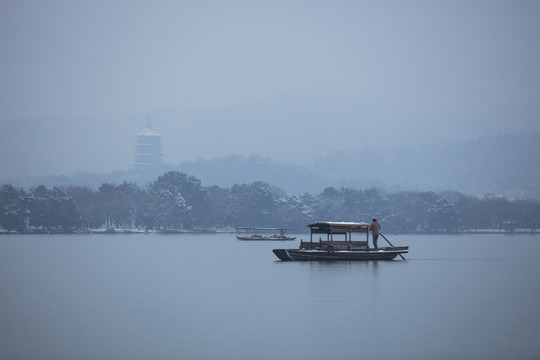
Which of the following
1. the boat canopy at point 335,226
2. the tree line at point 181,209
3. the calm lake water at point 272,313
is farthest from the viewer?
the tree line at point 181,209

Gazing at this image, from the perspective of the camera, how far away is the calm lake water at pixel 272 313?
30219mm

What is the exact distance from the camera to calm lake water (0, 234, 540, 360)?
30.2 metres

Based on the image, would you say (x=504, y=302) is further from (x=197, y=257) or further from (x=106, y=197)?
(x=106, y=197)

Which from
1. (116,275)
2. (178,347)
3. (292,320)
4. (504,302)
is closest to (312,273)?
(116,275)

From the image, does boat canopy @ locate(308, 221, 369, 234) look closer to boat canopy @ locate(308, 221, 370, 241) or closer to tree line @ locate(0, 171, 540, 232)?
boat canopy @ locate(308, 221, 370, 241)

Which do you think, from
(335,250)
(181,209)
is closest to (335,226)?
(335,250)

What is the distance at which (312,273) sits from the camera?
2360 inches

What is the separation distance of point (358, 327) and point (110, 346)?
9.78 meters

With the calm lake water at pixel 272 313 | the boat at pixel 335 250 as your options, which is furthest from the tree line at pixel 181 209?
the calm lake water at pixel 272 313

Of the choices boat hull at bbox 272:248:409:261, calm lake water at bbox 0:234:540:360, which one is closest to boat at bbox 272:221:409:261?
boat hull at bbox 272:248:409:261

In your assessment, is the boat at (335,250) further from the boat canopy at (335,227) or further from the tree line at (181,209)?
the tree line at (181,209)

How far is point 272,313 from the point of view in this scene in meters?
39.2

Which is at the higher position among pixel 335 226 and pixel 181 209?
pixel 181 209

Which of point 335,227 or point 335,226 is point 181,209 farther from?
point 335,226
